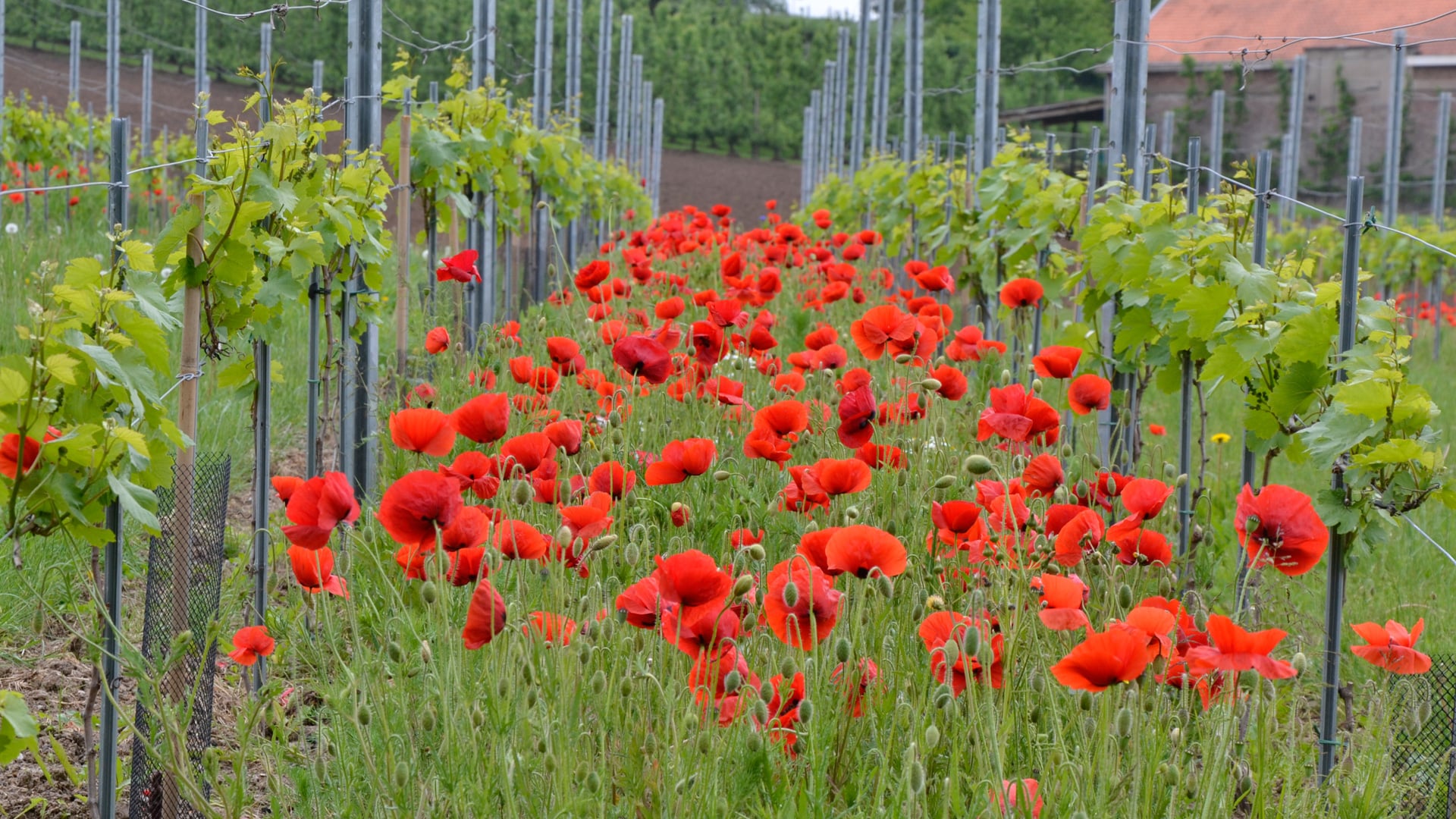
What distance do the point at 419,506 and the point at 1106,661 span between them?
80 centimetres

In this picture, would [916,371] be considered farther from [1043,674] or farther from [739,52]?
[739,52]

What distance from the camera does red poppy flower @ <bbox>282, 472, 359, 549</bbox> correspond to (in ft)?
5.33

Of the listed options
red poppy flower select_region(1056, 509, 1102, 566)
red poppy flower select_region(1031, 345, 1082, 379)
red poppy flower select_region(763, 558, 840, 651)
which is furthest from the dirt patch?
red poppy flower select_region(763, 558, 840, 651)

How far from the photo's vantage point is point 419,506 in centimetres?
158

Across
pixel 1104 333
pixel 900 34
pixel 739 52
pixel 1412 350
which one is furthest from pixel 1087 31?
pixel 1104 333

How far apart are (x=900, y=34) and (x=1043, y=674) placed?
4413 cm

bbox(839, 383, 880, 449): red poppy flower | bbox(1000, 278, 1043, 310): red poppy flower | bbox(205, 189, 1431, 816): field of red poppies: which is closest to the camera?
bbox(205, 189, 1431, 816): field of red poppies

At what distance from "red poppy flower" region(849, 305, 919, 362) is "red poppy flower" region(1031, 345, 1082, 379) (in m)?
0.27

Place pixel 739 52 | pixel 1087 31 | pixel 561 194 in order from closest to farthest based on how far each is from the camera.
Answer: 1. pixel 561 194
2. pixel 739 52
3. pixel 1087 31

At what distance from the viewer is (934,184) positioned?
7848 mm

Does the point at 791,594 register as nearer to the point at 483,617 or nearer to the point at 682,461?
the point at 483,617

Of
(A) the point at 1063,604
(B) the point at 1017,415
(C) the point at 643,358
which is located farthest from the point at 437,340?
(A) the point at 1063,604

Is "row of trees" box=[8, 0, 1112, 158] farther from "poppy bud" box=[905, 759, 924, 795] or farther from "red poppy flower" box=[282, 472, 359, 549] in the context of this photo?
"poppy bud" box=[905, 759, 924, 795]

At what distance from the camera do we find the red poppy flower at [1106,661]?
137 centimetres
